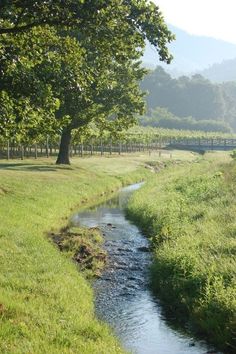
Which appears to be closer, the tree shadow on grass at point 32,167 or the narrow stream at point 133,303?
the narrow stream at point 133,303

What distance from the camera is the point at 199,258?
18562mm

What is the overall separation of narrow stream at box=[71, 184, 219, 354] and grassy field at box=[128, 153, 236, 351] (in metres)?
0.65

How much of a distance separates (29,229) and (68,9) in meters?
11.1

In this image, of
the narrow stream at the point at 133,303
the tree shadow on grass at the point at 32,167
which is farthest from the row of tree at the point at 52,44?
the tree shadow on grass at the point at 32,167

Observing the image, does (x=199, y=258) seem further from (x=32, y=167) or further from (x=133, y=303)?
(x=32, y=167)

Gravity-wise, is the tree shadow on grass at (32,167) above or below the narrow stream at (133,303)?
above

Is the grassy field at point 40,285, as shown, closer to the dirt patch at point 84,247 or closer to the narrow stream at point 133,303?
the dirt patch at point 84,247

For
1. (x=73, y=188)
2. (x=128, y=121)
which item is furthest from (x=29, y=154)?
(x=73, y=188)

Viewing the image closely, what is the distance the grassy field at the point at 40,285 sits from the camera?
12109mm

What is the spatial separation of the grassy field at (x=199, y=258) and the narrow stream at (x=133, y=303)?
0.65 metres

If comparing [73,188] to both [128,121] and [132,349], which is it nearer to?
[128,121]

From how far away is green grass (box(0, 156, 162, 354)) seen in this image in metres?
12.1

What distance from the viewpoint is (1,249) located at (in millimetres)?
19938

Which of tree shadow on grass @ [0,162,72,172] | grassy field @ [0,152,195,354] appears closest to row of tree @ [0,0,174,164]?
grassy field @ [0,152,195,354]
